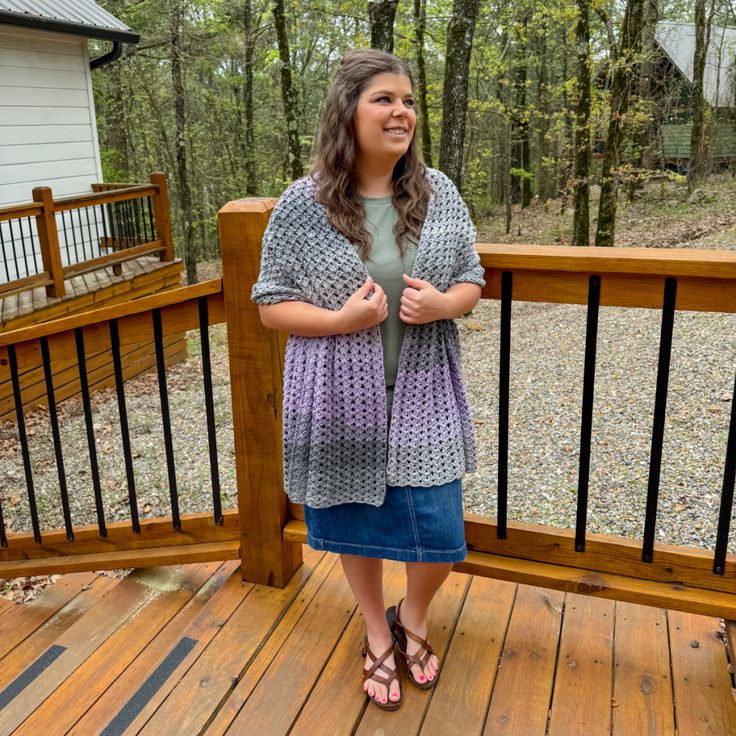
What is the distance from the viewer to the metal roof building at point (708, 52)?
17.1m

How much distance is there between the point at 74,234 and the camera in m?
8.33

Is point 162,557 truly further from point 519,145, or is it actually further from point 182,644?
point 519,145

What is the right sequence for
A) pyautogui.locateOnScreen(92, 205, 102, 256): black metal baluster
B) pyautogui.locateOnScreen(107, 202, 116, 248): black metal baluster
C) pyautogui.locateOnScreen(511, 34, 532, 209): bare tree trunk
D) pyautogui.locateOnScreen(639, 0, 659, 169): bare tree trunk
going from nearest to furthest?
pyautogui.locateOnScreen(107, 202, 116, 248): black metal baluster < pyautogui.locateOnScreen(92, 205, 102, 256): black metal baluster < pyautogui.locateOnScreen(639, 0, 659, 169): bare tree trunk < pyautogui.locateOnScreen(511, 34, 532, 209): bare tree trunk

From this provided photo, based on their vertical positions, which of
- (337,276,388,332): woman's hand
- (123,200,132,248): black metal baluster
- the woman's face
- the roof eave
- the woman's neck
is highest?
the roof eave

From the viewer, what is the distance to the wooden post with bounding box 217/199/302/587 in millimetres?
2027

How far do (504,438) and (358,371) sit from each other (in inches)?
23.9

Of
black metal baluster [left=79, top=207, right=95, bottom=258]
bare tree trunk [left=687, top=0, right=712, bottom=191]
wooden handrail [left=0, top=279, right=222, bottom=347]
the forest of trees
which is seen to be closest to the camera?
wooden handrail [left=0, top=279, right=222, bottom=347]

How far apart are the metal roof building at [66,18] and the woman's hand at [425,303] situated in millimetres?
7795

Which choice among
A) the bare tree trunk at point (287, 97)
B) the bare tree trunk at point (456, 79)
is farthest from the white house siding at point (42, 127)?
the bare tree trunk at point (456, 79)

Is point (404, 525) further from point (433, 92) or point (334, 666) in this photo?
point (433, 92)

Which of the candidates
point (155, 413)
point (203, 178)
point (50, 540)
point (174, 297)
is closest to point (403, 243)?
point (174, 297)

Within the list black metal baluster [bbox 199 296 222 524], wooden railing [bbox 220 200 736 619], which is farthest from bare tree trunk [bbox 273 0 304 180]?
wooden railing [bbox 220 200 736 619]

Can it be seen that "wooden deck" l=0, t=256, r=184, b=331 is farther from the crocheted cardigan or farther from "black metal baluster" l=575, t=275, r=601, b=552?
"black metal baluster" l=575, t=275, r=601, b=552

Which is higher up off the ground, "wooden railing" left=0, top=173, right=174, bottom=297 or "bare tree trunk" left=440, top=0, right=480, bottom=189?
"bare tree trunk" left=440, top=0, right=480, bottom=189
